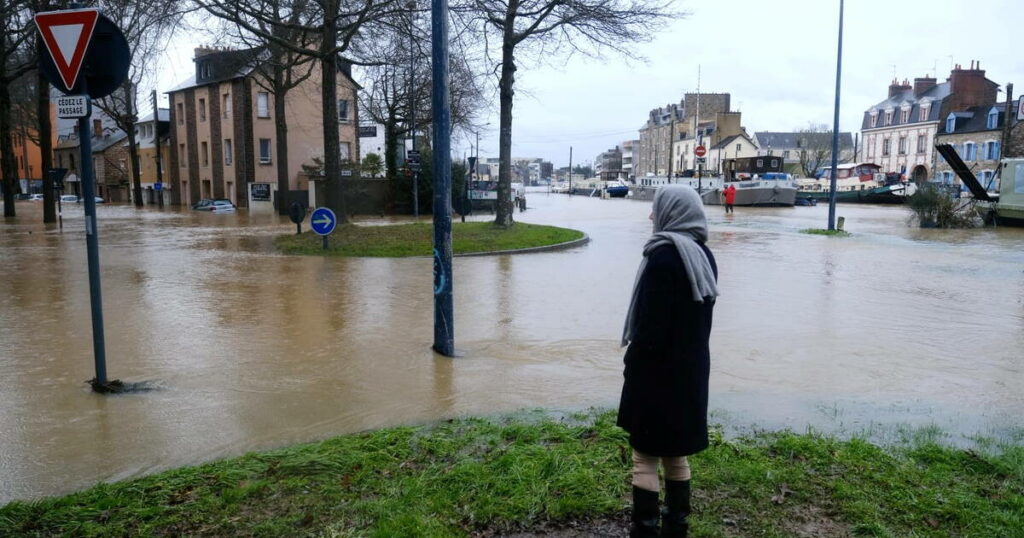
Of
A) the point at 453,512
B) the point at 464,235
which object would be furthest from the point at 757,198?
the point at 453,512

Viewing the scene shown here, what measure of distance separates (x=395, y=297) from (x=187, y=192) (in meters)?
50.8


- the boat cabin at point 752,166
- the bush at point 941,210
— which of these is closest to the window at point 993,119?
the boat cabin at point 752,166

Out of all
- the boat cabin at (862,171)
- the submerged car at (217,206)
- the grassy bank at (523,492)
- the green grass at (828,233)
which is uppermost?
the boat cabin at (862,171)

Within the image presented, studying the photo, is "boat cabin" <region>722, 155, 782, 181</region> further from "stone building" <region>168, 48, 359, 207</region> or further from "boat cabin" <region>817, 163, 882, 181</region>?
"stone building" <region>168, 48, 359, 207</region>

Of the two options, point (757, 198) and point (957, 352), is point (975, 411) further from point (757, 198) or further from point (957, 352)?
point (757, 198)

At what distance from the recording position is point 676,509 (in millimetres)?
3455

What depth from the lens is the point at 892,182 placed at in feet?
192

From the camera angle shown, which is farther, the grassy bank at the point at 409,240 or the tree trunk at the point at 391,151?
the tree trunk at the point at 391,151

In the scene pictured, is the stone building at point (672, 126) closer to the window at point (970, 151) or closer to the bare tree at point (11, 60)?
the window at point (970, 151)

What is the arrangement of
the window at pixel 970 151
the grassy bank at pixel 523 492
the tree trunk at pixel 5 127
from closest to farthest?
the grassy bank at pixel 523 492, the tree trunk at pixel 5 127, the window at pixel 970 151

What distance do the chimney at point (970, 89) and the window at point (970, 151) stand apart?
15.0ft

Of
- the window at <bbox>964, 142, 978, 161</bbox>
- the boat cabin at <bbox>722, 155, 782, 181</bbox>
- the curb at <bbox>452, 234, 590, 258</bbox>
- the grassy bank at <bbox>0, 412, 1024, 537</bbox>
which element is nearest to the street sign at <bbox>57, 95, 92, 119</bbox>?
the grassy bank at <bbox>0, 412, 1024, 537</bbox>

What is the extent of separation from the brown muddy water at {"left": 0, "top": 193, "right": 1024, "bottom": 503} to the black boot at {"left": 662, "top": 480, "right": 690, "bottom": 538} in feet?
7.14

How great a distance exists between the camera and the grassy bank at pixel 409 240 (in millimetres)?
17984
